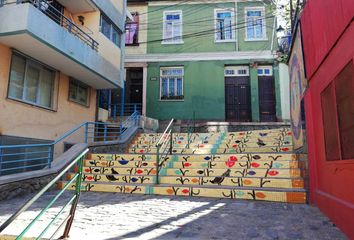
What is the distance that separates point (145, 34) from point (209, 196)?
12.6 m

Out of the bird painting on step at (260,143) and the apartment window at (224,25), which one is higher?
the apartment window at (224,25)

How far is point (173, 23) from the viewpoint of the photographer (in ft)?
55.5

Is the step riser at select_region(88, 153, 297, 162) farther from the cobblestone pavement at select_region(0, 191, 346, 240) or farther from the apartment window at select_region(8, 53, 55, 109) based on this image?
the apartment window at select_region(8, 53, 55, 109)

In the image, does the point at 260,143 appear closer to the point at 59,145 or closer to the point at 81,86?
the point at 59,145

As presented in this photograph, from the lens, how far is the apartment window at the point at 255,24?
15945 mm

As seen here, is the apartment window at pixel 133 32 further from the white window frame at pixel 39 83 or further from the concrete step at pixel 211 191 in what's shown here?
the concrete step at pixel 211 191

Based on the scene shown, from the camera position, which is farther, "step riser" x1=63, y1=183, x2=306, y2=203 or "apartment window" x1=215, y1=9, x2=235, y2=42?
"apartment window" x1=215, y1=9, x2=235, y2=42

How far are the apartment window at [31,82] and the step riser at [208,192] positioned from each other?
343 centimetres

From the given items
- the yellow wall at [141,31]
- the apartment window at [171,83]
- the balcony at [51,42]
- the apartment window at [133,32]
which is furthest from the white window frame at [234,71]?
the balcony at [51,42]

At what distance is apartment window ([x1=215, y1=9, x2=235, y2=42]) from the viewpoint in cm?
1630

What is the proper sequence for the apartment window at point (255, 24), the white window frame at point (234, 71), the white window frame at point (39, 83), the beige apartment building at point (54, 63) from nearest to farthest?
1. the beige apartment building at point (54, 63)
2. the white window frame at point (39, 83)
3. the apartment window at point (255, 24)
4. the white window frame at point (234, 71)

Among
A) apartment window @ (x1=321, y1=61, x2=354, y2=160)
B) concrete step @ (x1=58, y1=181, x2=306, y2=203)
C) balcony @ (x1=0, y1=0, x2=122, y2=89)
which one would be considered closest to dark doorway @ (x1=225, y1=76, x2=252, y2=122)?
balcony @ (x1=0, y1=0, x2=122, y2=89)

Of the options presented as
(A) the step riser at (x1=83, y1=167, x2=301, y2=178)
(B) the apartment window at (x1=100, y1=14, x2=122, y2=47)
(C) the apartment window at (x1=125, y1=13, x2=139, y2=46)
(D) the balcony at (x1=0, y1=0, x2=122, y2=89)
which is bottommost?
(A) the step riser at (x1=83, y1=167, x2=301, y2=178)

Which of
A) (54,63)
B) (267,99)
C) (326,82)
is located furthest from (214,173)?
(267,99)
